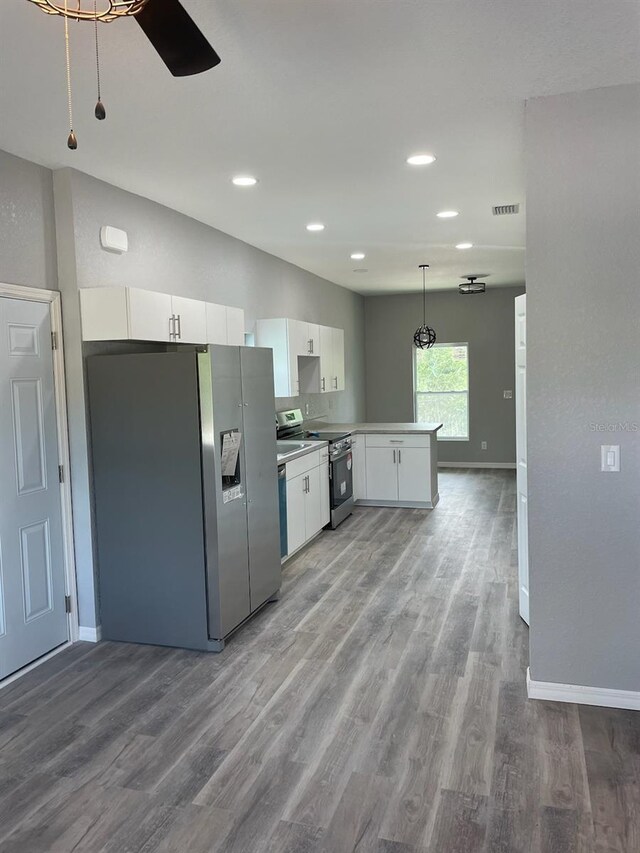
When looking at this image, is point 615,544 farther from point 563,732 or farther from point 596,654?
point 563,732

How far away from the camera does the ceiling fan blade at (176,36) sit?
1.45m

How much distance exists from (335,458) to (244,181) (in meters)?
3.01

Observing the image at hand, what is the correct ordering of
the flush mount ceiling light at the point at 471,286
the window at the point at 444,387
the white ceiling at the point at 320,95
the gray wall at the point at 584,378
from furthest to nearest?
1. the window at the point at 444,387
2. the flush mount ceiling light at the point at 471,286
3. the gray wall at the point at 584,378
4. the white ceiling at the point at 320,95

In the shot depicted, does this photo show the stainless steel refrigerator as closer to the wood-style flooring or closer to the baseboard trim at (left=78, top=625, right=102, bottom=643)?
the baseboard trim at (left=78, top=625, right=102, bottom=643)

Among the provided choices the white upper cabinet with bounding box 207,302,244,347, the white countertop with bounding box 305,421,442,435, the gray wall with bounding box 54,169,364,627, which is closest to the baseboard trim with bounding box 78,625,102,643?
the gray wall with bounding box 54,169,364,627

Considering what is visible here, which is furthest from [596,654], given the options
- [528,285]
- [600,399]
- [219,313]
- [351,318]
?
[351,318]

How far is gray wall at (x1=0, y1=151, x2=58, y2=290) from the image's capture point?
3207mm

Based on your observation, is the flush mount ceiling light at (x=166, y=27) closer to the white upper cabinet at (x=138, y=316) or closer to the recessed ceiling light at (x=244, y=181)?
the white upper cabinet at (x=138, y=316)

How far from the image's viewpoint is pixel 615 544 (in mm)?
2752

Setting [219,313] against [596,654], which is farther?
[219,313]

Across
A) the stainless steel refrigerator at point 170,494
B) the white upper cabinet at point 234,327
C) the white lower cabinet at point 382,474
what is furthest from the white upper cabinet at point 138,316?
the white lower cabinet at point 382,474

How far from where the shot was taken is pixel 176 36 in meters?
1.53

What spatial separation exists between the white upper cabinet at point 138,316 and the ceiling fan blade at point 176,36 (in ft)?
6.65

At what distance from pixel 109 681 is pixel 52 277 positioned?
A: 7.21 ft
